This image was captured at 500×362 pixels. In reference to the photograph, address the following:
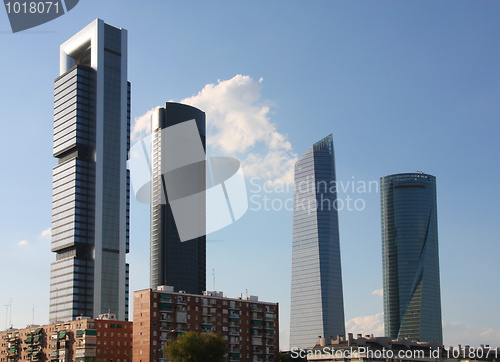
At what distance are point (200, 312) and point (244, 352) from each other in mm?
13888

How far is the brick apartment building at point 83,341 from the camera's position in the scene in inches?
6097

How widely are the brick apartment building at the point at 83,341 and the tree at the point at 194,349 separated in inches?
1247

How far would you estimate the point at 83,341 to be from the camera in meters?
155

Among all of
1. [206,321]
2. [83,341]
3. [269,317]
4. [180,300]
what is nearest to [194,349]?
[180,300]

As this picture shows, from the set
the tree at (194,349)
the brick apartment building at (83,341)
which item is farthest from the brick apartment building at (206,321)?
the brick apartment building at (83,341)

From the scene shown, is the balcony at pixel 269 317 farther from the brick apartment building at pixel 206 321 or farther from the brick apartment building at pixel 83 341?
the brick apartment building at pixel 83 341

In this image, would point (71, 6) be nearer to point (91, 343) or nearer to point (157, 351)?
point (157, 351)

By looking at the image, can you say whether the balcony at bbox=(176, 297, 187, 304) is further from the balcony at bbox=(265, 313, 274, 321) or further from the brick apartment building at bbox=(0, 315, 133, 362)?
the balcony at bbox=(265, 313, 274, 321)

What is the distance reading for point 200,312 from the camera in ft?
486

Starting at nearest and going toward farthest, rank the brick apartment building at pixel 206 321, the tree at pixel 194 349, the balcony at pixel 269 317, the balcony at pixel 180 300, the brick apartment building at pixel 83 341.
→ the tree at pixel 194 349, the brick apartment building at pixel 206 321, the balcony at pixel 180 300, the brick apartment building at pixel 83 341, the balcony at pixel 269 317

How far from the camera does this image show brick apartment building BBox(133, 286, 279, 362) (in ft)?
453

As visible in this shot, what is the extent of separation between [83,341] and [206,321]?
29.4m

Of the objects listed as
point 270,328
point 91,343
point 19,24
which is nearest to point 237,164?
point 270,328

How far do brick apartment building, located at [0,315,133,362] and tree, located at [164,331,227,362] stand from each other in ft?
104
